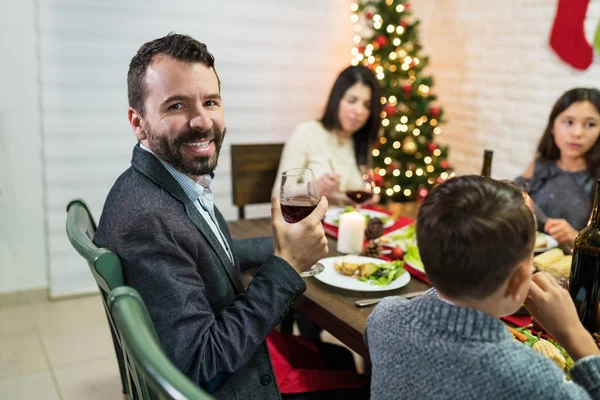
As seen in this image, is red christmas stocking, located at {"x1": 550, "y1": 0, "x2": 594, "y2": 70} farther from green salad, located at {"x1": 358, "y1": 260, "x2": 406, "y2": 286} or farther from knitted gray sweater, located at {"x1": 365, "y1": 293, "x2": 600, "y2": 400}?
knitted gray sweater, located at {"x1": 365, "y1": 293, "x2": 600, "y2": 400}

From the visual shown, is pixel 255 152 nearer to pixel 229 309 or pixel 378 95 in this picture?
pixel 378 95

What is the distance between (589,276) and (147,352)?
100 centimetres

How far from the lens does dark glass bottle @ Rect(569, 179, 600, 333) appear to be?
1.26 meters

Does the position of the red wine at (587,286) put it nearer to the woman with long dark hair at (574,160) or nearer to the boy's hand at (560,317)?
the boy's hand at (560,317)

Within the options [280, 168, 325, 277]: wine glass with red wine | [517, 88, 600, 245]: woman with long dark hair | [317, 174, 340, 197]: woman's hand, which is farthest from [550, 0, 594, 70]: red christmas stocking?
[280, 168, 325, 277]: wine glass with red wine

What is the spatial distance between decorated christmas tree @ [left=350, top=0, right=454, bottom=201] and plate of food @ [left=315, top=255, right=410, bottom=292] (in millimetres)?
2079

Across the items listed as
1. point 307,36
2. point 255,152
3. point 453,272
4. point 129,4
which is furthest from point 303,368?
point 307,36

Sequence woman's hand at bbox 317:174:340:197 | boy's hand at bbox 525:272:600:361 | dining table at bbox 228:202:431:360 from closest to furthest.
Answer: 1. boy's hand at bbox 525:272:600:361
2. dining table at bbox 228:202:431:360
3. woman's hand at bbox 317:174:340:197

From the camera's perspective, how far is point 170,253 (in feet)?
3.64

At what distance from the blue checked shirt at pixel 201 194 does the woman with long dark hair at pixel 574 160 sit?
158 cm

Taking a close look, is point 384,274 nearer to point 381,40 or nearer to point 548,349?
point 548,349

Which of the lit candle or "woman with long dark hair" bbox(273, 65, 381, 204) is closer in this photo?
the lit candle

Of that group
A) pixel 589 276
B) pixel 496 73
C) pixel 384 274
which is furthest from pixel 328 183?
pixel 496 73

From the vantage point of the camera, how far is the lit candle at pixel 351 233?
1836mm
